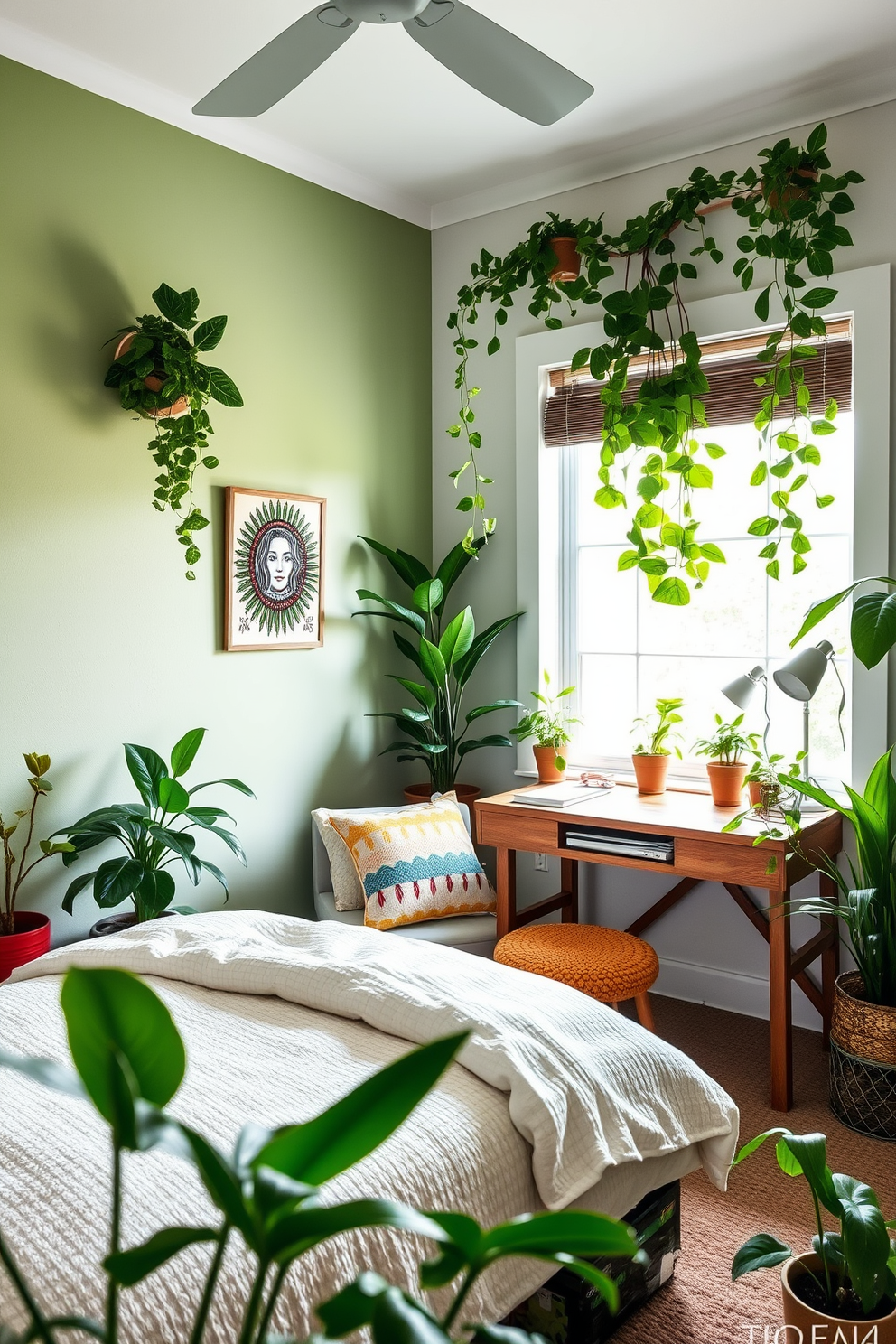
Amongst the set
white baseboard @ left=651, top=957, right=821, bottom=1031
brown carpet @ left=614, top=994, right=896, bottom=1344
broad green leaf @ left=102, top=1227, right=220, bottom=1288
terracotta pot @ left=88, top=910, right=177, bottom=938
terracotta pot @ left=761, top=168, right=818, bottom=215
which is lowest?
brown carpet @ left=614, top=994, right=896, bottom=1344

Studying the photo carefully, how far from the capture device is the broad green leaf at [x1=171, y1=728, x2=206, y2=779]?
300cm

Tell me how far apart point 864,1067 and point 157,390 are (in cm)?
263

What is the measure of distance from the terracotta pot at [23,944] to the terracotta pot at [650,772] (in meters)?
1.85

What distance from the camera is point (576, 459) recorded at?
12.5ft

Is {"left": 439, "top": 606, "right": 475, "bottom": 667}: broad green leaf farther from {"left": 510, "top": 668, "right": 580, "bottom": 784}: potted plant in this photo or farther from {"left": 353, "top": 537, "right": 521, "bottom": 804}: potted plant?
{"left": 510, "top": 668, "right": 580, "bottom": 784}: potted plant

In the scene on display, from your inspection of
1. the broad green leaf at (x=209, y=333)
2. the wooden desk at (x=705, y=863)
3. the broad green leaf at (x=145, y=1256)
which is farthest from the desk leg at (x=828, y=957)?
the broad green leaf at (x=145, y=1256)

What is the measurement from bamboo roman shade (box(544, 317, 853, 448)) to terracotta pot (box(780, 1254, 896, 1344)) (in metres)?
2.42

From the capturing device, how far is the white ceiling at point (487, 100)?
266 cm

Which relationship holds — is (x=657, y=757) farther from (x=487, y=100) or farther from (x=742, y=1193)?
(x=487, y=100)

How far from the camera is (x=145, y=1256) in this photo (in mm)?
577

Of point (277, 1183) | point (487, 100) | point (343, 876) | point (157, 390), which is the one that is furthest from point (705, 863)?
point (277, 1183)

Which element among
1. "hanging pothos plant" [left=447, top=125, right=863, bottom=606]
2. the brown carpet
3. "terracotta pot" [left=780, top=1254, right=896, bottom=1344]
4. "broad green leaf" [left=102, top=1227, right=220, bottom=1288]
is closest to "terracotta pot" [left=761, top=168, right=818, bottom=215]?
"hanging pothos plant" [left=447, top=125, right=863, bottom=606]

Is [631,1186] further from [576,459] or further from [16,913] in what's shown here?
[576,459]

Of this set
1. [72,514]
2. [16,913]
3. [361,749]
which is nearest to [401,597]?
[361,749]
